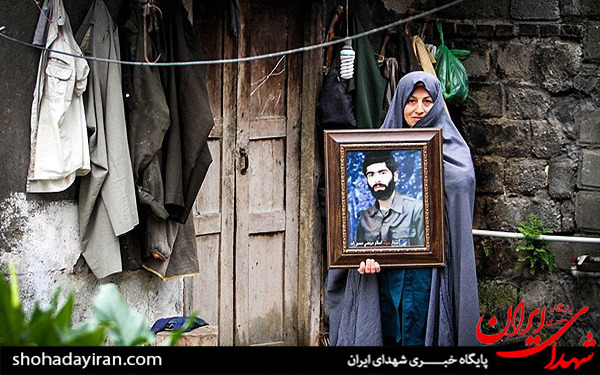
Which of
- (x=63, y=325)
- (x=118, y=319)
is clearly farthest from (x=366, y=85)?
(x=63, y=325)

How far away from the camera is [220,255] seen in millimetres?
6176

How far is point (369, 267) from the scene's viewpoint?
4.91 meters

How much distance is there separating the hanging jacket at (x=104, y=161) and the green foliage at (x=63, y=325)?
3.05 meters

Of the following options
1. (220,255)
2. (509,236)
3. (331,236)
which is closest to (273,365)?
(331,236)

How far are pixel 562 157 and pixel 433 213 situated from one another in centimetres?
226

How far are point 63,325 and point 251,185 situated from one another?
A: 167 inches

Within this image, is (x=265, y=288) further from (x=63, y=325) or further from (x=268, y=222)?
(x=63, y=325)

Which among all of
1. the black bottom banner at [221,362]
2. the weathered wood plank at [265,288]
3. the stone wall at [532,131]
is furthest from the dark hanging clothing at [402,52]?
the black bottom banner at [221,362]

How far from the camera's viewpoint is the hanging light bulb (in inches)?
242

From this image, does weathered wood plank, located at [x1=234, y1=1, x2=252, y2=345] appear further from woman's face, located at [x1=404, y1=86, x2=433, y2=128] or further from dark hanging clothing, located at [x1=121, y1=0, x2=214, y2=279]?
woman's face, located at [x1=404, y1=86, x2=433, y2=128]

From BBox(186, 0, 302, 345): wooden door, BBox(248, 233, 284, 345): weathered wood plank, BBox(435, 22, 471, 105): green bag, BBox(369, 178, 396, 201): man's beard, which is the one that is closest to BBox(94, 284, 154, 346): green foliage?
BBox(369, 178, 396, 201): man's beard

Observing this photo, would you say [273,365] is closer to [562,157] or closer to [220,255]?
[220,255]

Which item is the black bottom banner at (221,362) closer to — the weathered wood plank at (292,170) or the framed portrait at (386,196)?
the framed portrait at (386,196)

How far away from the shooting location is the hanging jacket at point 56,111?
4965 mm
